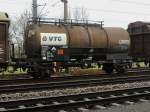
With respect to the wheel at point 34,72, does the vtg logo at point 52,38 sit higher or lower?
higher

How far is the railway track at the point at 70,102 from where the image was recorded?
10.2m

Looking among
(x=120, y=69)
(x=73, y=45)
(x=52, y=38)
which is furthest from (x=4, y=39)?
(x=120, y=69)

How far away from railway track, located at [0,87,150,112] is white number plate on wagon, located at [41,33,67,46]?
864 centimetres

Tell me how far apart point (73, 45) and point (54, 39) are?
143 centimetres

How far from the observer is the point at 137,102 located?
11883 mm

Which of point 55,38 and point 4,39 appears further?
point 55,38

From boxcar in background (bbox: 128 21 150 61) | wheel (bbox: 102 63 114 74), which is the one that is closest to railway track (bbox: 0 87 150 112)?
wheel (bbox: 102 63 114 74)

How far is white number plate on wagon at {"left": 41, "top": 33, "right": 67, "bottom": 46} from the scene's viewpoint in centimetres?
2109

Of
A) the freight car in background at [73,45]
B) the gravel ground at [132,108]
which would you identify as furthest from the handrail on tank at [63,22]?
the gravel ground at [132,108]

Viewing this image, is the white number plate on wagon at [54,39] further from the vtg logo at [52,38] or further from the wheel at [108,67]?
the wheel at [108,67]

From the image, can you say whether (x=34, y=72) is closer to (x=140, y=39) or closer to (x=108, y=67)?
(x=108, y=67)

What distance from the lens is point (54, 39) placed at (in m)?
21.3

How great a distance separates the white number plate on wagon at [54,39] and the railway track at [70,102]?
340 inches

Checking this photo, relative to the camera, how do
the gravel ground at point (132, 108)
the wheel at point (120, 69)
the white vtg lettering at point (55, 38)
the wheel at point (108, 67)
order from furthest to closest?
the wheel at point (108, 67) → the wheel at point (120, 69) → the white vtg lettering at point (55, 38) → the gravel ground at point (132, 108)
